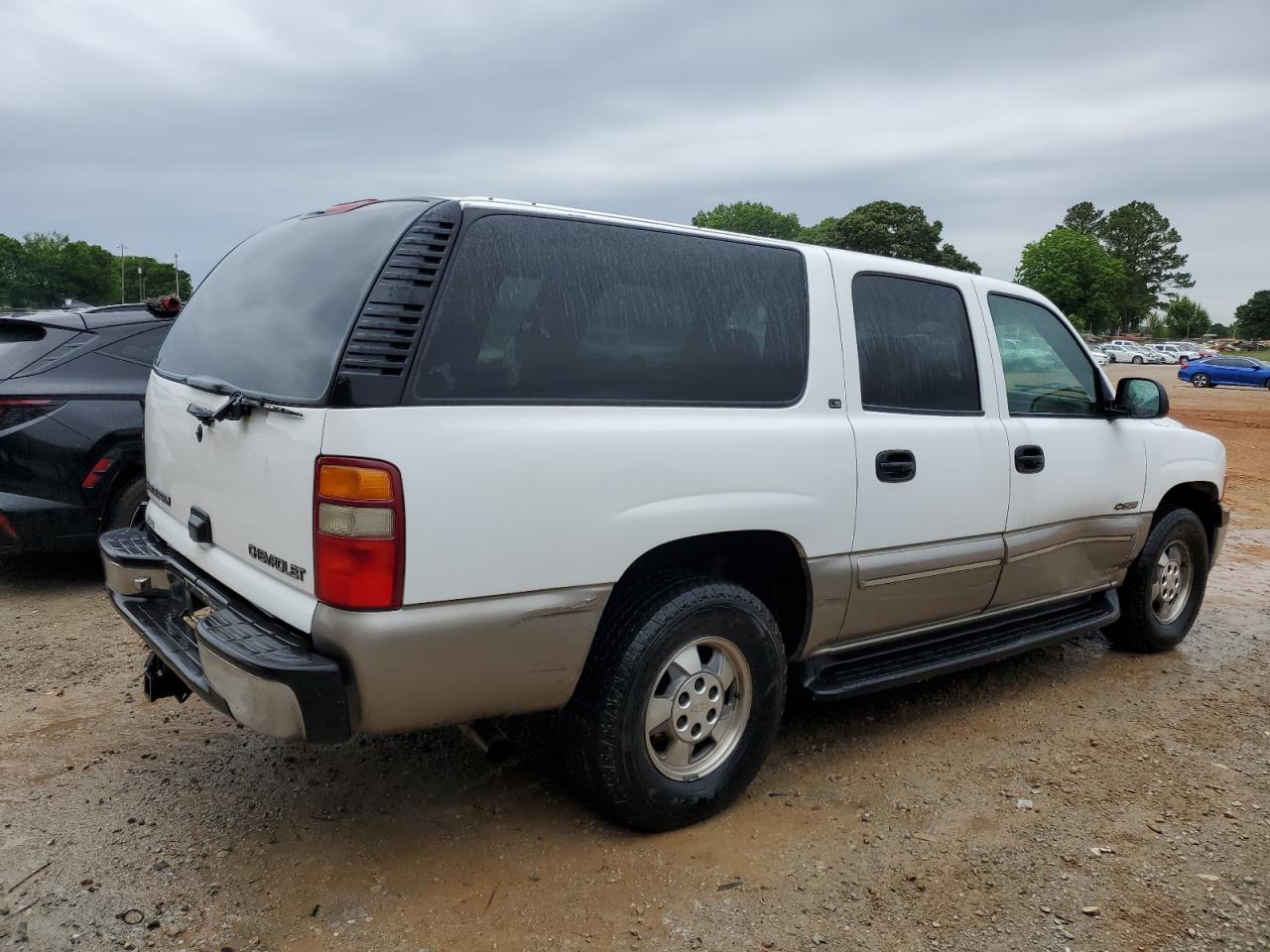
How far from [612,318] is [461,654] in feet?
3.49

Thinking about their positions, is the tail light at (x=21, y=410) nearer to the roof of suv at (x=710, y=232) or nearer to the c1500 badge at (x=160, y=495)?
the c1500 badge at (x=160, y=495)

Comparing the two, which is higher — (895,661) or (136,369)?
(136,369)

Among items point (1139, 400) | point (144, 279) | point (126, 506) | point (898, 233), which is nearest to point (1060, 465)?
point (1139, 400)

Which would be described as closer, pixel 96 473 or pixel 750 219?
pixel 96 473

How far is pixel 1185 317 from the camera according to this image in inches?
4486

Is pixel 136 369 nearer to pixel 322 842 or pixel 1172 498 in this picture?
pixel 322 842

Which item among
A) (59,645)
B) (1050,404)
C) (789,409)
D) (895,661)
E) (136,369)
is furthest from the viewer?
(136,369)

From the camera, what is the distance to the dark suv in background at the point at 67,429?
507cm

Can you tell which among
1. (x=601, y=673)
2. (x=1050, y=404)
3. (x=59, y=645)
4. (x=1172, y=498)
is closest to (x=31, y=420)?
(x=59, y=645)

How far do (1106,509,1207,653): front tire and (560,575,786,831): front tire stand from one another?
260 centimetres

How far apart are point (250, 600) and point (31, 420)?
323 cm

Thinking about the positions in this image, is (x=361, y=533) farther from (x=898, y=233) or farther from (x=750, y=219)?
(x=750, y=219)

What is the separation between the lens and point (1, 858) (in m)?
2.84

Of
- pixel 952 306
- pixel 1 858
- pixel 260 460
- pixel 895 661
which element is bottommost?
pixel 1 858
